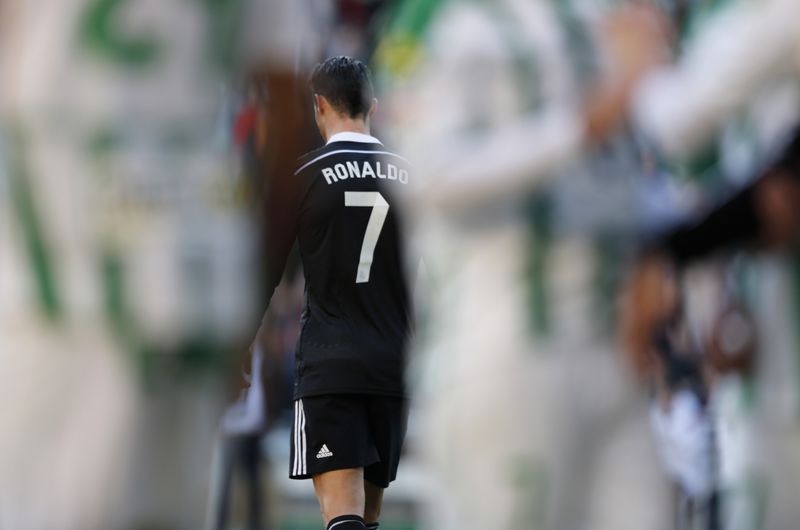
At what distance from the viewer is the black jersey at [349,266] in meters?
2.86

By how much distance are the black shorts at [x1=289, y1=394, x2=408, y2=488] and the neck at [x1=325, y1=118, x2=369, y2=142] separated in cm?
39

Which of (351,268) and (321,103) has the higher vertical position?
(321,103)

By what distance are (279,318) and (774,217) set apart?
171 centimetres

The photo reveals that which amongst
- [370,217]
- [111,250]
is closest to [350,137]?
[370,217]

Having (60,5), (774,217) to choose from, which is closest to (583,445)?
(774,217)

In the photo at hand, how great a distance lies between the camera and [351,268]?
2.88 meters

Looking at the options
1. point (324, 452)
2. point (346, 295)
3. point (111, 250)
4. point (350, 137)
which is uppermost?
point (350, 137)

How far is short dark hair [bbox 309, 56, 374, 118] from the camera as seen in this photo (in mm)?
2926

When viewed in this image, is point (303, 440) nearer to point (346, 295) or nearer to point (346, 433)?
point (346, 433)

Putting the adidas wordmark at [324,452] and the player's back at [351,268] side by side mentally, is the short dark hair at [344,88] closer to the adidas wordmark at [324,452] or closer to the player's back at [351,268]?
the player's back at [351,268]

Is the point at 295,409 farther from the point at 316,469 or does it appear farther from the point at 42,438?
the point at 42,438

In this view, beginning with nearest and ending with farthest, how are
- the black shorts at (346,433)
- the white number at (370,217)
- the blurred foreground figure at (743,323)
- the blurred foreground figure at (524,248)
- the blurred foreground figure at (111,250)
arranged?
the white number at (370,217)
the black shorts at (346,433)
the blurred foreground figure at (111,250)
the blurred foreground figure at (743,323)
the blurred foreground figure at (524,248)

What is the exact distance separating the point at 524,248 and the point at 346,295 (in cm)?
128

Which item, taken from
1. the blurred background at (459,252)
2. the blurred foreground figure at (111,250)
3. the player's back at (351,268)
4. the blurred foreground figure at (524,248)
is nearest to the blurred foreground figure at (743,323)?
the blurred background at (459,252)
